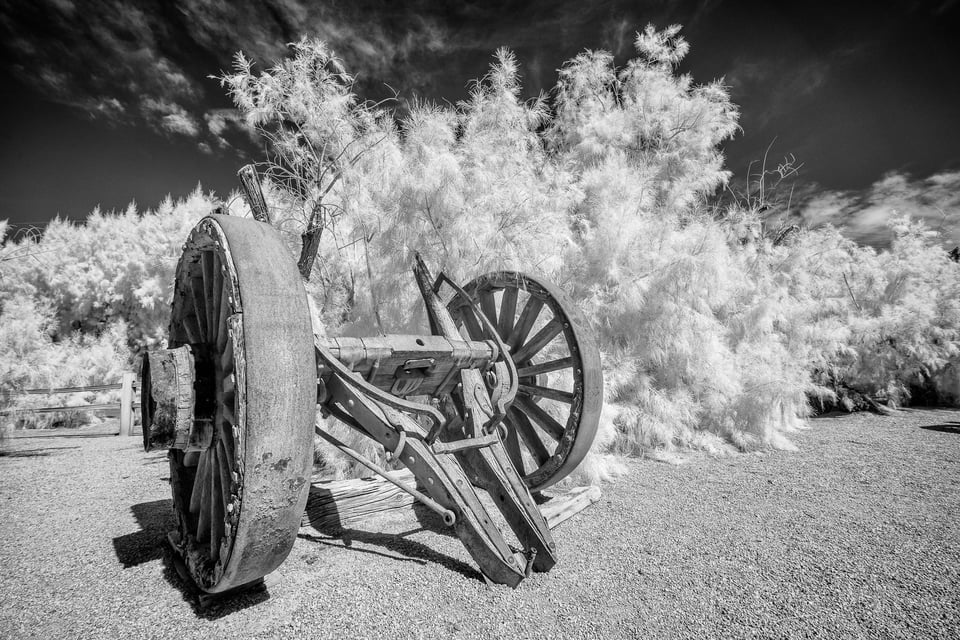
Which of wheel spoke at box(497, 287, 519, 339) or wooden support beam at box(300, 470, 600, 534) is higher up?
wheel spoke at box(497, 287, 519, 339)

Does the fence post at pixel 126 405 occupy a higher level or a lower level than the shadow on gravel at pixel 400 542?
higher

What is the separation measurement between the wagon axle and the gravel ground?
0.27 m

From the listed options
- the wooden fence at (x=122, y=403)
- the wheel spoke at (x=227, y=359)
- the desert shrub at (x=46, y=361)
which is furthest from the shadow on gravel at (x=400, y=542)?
the wooden fence at (x=122, y=403)

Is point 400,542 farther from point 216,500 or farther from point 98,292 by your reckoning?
point 98,292

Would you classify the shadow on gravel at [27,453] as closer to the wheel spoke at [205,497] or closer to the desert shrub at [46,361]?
the desert shrub at [46,361]

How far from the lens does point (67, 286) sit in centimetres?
1361

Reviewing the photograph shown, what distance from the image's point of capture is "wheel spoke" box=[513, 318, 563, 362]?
358 centimetres

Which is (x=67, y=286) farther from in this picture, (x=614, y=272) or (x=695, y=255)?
(x=695, y=255)

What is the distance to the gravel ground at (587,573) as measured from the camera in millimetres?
2059

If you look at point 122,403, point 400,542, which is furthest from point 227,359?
point 122,403

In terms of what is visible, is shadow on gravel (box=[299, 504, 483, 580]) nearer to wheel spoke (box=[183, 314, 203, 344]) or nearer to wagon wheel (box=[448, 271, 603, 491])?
wagon wheel (box=[448, 271, 603, 491])

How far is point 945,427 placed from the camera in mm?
7117

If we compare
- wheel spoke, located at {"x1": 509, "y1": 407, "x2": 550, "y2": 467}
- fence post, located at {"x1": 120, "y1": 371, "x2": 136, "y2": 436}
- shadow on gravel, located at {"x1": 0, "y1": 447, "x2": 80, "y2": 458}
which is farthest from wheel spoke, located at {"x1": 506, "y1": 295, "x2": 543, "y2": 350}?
fence post, located at {"x1": 120, "y1": 371, "x2": 136, "y2": 436}

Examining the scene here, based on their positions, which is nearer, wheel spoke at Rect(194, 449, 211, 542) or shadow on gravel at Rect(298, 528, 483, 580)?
wheel spoke at Rect(194, 449, 211, 542)
